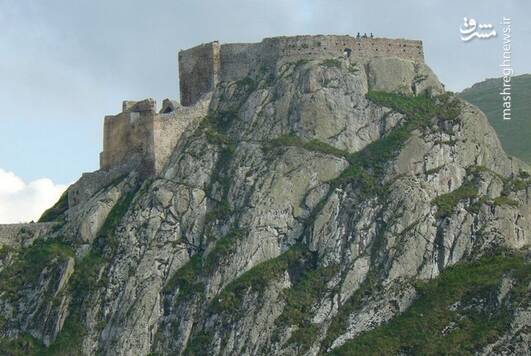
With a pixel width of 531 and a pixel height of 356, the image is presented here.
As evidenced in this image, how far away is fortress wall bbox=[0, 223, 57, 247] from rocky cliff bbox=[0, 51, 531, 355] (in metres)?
0.63

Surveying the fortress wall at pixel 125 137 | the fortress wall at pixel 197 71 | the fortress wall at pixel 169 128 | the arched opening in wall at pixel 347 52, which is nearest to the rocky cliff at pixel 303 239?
the fortress wall at pixel 169 128

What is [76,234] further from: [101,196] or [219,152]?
[219,152]

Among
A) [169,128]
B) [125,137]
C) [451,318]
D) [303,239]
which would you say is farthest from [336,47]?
[451,318]

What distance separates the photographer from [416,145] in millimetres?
102438

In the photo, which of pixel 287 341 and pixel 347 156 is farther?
pixel 347 156

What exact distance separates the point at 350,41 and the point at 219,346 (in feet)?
88.9

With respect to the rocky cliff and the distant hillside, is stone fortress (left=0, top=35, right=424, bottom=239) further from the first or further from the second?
the distant hillside

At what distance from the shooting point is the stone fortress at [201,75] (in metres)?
109

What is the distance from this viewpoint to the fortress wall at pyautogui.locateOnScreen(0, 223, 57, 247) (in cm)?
10812


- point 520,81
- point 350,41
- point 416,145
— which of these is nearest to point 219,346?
point 416,145

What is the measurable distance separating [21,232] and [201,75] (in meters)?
17.6

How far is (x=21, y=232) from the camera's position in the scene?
10831 cm

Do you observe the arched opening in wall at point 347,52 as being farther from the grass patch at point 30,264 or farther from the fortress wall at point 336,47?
the grass patch at point 30,264

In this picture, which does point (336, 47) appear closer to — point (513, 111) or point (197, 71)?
point (197, 71)
